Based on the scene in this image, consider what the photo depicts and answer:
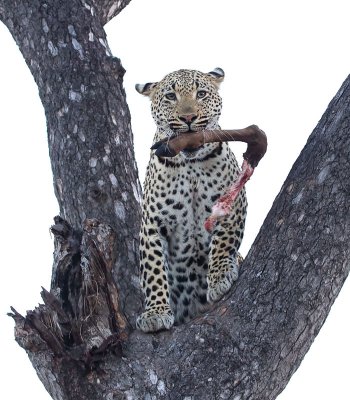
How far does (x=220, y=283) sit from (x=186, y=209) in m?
1.04

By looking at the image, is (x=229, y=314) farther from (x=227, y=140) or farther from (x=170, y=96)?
(x=170, y=96)

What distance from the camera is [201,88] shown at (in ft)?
28.5

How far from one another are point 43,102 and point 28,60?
52 centimetres

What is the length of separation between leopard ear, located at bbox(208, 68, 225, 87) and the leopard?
0.24 m

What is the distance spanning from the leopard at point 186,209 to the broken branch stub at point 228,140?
47 cm

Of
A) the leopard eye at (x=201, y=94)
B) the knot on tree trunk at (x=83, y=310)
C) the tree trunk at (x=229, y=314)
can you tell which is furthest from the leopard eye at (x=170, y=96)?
the knot on tree trunk at (x=83, y=310)

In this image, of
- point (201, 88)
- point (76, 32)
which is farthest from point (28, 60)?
point (201, 88)

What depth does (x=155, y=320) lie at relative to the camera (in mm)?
7457

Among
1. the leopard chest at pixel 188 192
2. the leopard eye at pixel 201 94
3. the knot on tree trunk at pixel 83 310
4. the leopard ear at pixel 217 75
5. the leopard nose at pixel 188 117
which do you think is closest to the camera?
the knot on tree trunk at pixel 83 310

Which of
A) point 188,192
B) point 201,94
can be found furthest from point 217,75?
point 188,192

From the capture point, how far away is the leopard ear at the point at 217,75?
29.6 feet

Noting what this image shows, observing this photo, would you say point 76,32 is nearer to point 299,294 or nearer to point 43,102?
point 43,102

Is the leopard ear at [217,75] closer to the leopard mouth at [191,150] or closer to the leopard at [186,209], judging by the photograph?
the leopard at [186,209]

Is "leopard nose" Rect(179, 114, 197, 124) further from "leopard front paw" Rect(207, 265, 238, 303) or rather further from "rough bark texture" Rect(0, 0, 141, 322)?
"leopard front paw" Rect(207, 265, 238, 303)
